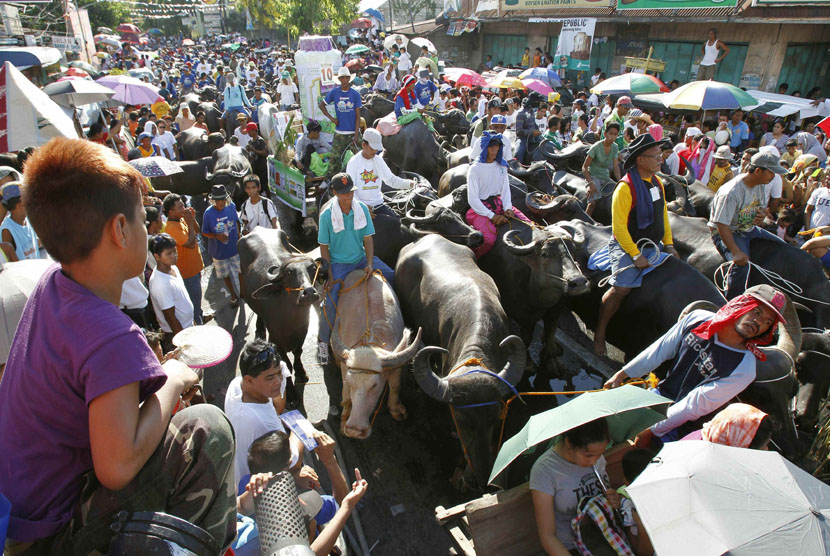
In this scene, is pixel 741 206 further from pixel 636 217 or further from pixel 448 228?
pixel 448 228

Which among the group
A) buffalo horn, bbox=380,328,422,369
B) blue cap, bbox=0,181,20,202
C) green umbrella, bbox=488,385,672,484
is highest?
blue cap, bbox=0,181,20,202

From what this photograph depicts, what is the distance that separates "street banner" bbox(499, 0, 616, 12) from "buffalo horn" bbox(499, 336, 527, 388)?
914 inches

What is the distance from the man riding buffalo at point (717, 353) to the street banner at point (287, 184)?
8.33 meters

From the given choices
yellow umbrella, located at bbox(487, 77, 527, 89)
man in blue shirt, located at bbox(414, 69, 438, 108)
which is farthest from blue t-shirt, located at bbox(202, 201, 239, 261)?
yellow umbrella, located at bbox(487, 77, 527, 89)

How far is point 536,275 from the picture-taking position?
6055 mm

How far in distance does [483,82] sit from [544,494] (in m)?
20.0

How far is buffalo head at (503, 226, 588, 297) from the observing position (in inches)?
228

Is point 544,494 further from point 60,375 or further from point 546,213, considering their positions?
point 546,213

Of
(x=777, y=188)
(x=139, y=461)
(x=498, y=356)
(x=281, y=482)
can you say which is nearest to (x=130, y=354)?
(x=139, y=461)

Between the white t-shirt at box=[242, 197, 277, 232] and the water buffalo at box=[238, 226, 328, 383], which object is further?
the white t-shirt at box=[242, 197, 277, 232]

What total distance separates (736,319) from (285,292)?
15.3ft

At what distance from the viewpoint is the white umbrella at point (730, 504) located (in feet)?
6.49

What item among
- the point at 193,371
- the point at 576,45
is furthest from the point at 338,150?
the point at 576,45

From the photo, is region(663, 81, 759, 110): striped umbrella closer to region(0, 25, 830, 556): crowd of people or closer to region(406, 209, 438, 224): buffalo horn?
region(0, 25, 830, 556): crowd of people
